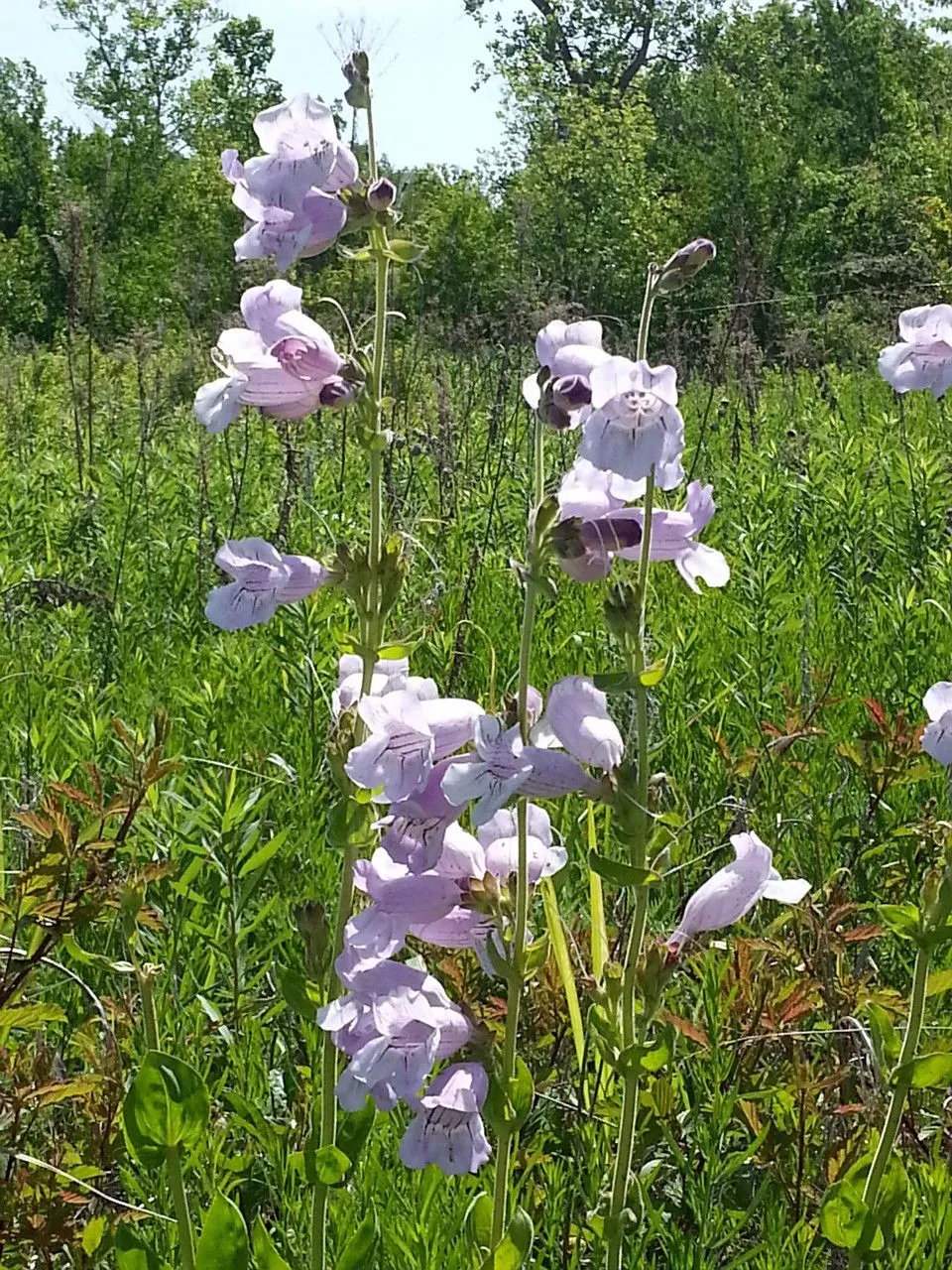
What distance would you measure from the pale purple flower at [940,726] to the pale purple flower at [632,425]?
1.28 ft

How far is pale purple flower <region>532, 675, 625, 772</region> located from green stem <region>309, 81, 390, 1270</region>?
0.73 feet

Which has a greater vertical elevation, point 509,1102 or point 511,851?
point 511,851

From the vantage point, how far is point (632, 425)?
3.84 ft

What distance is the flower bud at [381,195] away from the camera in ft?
4.63

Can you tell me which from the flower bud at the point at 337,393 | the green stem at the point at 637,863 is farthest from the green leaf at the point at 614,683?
the flower bud at the point at 337,393

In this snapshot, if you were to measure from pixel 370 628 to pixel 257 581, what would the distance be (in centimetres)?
14

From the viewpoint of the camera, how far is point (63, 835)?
1.64m

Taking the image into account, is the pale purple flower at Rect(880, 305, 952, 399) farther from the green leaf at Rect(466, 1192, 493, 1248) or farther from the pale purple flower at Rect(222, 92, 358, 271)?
the green leaf at Rect(466, 1192, 493, 1248)

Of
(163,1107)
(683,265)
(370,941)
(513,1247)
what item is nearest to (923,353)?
(683,265)

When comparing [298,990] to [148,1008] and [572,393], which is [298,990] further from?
[572,393]

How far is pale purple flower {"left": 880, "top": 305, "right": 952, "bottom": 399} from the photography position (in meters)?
1.56

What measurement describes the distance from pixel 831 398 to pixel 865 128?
29.5 metres

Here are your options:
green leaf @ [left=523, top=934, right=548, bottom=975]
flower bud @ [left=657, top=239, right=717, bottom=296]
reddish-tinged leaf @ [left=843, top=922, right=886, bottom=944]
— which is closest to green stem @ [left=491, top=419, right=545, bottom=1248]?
green leaf @ [left=523, top=934, right=548, bottom=975]

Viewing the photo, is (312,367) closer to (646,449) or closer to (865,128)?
(646,449)
